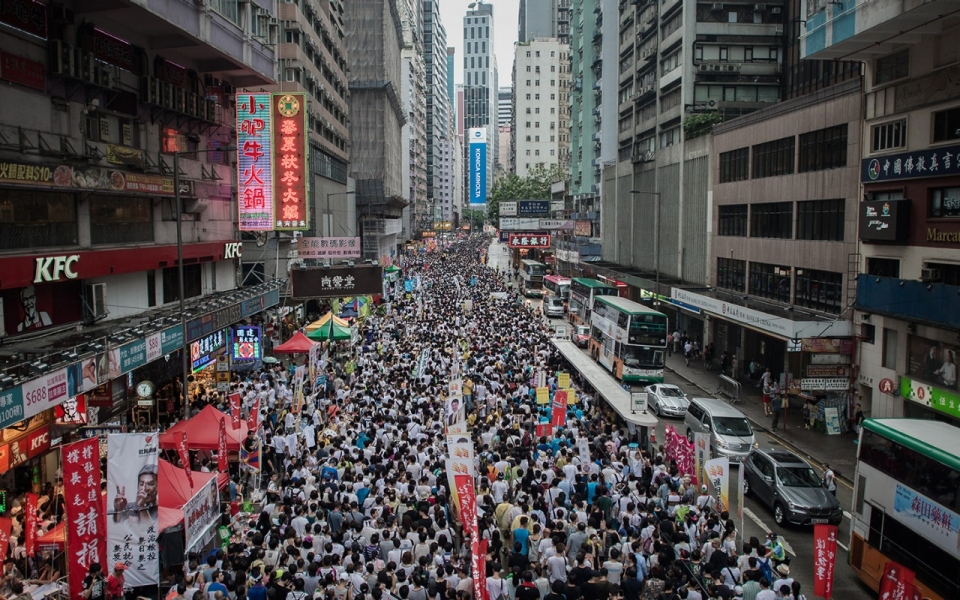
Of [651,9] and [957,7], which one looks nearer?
[957,7]

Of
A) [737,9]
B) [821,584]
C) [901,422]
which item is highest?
[737,9]

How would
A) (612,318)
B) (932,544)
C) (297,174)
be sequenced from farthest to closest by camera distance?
(612,318) < (297,174) < (932,544)

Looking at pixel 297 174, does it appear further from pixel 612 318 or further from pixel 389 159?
pixel 389 159

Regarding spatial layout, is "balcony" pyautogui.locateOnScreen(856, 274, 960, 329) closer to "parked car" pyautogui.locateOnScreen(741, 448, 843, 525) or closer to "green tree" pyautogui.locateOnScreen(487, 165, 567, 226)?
"parked car" pyautogui.locateOnScreen(741, 448, 843, 525)

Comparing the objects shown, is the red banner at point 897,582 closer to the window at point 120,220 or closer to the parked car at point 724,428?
the parked car at point 724,428

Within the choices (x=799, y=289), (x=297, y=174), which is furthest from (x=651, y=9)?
(x=297, y=174)

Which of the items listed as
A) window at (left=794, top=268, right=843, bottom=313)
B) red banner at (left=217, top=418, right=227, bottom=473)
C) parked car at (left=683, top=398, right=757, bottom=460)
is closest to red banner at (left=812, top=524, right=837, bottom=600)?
parked car at (left=683, top=398, right=757, bottom=460)

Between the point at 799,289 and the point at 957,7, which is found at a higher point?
the point at 957,7

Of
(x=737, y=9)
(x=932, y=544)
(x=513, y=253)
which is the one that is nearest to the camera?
(x=932, y=544)
